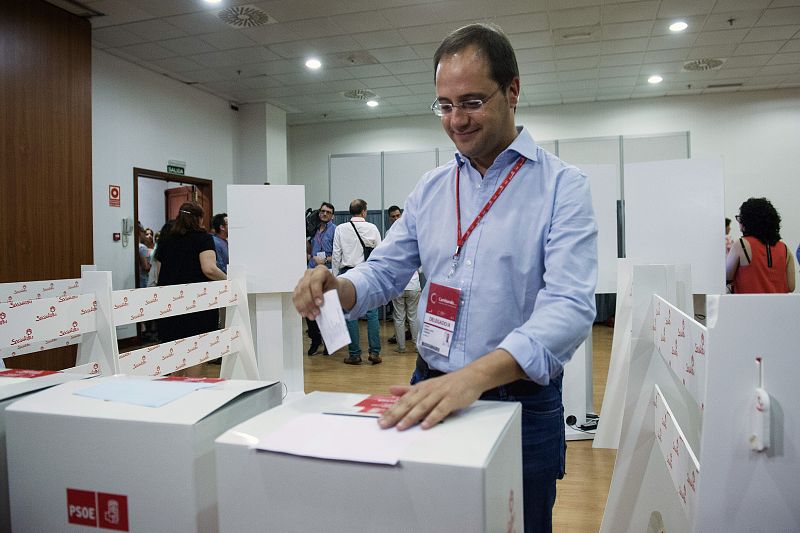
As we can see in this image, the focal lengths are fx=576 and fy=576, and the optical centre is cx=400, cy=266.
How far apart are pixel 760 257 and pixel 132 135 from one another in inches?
256

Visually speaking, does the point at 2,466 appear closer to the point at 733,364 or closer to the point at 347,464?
the point at 347,464

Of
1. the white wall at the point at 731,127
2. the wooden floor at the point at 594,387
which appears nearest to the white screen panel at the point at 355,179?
the white wall at the point at 731,127

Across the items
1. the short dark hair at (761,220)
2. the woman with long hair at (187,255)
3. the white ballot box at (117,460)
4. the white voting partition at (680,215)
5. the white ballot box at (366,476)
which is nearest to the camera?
the white ballot box at (366,476)

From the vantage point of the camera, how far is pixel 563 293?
3.07 ft

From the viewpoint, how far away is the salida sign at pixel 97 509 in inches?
28.7

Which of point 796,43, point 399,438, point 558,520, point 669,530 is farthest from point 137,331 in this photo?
point 796,43

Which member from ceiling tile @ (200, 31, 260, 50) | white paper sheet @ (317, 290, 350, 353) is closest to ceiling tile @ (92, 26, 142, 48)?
ceiling tile @ (200, 31, 260, 50)

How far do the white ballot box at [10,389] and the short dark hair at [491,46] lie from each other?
2.86 ft

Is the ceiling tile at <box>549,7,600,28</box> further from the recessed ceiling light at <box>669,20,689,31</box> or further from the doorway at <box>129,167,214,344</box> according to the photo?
the doorway at <box>129,167,214,344</box>

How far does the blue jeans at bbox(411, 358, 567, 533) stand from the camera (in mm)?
1049

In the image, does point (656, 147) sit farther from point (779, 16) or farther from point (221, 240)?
point (221, 240)

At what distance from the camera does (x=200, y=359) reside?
9.71 feet

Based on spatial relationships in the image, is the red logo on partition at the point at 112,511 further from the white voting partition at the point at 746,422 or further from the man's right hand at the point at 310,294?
the white voting partition at the point at 746,422

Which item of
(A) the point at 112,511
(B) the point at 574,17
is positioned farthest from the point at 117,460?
(B) the point at 574,17
